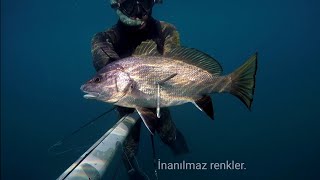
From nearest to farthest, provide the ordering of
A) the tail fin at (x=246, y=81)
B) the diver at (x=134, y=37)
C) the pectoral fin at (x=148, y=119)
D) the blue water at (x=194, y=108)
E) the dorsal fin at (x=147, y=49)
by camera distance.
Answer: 1. the pectoral fin at (x=148, y=119)
2. the tail fin at (x=246, y=81)
3. the dorsal fin at (x=147, y=49)
4. the diver at (x=134, y=37)
5. the blue water at (x=194, y=108)

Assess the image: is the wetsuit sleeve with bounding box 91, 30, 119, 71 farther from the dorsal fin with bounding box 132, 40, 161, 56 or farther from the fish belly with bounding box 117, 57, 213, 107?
the fish belly with bounding box 117, 57, 213, 107

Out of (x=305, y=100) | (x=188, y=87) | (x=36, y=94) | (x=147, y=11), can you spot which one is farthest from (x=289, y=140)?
(x=36, y=94)

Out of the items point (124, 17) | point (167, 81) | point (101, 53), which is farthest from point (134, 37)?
point (167, 81)

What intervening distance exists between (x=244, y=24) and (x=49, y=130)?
4435 cm

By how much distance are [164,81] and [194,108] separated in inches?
434

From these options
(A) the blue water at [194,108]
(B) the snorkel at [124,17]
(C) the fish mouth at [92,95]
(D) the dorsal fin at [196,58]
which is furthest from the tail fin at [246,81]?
(A) the blue water at [194,108]

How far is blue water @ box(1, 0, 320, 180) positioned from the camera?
9372 millimetres

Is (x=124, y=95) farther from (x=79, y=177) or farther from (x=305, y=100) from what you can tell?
(x=305, y=100)

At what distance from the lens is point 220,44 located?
63094mm

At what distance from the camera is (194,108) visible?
44.0ft

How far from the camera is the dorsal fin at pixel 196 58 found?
273cm

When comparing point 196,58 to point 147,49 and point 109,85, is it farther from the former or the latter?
point 109,85

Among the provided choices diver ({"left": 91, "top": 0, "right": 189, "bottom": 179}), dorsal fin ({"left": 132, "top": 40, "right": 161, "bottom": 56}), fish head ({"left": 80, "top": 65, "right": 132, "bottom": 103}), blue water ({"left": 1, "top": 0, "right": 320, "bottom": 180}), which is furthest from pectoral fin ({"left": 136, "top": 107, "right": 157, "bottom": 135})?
blue water ({"left": 1, "top": 0, "right": 320, "bottom": 180})

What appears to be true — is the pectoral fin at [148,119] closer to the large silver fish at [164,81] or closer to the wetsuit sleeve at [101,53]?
the large silver fish at [164,81]
